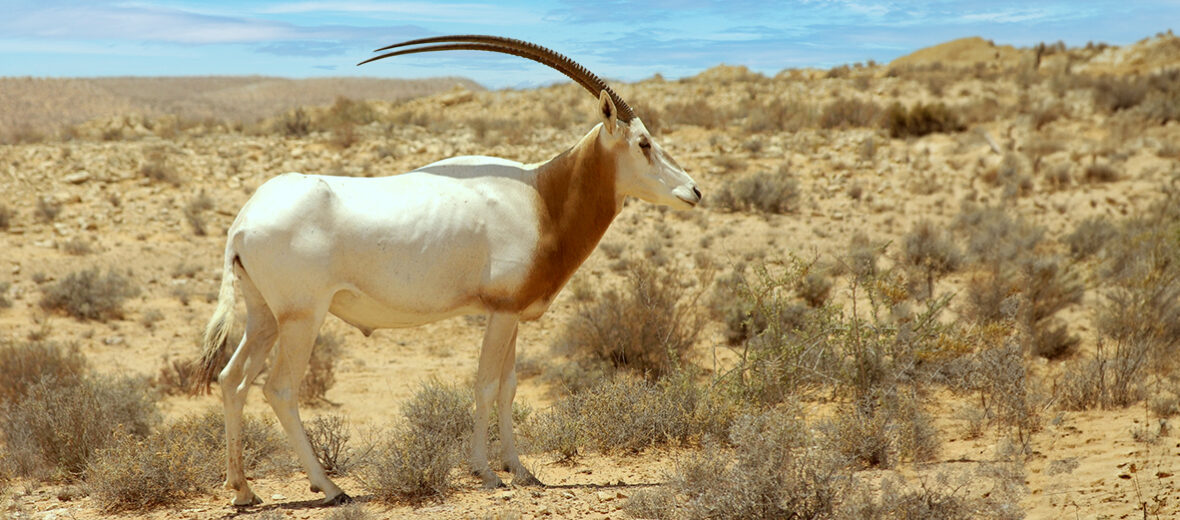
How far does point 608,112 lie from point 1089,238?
12396 millimetres

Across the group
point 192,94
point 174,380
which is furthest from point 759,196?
point 192,94

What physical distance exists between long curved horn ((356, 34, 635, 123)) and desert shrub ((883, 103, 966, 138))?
19112mm

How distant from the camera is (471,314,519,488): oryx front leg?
561 centimetres

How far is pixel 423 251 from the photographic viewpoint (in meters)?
5.34

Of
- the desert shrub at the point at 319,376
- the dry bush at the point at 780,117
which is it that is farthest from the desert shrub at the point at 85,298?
the dry bush at the point at 780,117

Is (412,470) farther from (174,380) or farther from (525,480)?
(174,380)

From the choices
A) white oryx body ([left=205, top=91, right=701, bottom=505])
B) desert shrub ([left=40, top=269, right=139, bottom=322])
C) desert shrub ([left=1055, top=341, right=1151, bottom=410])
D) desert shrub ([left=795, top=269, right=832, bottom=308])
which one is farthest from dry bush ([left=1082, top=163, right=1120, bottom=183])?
desert shrub ([left=40, top=269, right=139, bottom=322])

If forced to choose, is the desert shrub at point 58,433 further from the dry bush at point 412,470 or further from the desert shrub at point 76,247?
the desert shrub at point 76,247

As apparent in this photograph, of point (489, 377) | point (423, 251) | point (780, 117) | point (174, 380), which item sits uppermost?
point (780, 117)

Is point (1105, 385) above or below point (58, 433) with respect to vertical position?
above

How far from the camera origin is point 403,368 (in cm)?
1140

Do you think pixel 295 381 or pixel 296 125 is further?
pixel 296 125

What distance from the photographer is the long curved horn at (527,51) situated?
19.0ft

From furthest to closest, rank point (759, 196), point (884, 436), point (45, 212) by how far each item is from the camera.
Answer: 1. point (759, 196)
2. point (45, 212)
3. point (884, 436)
